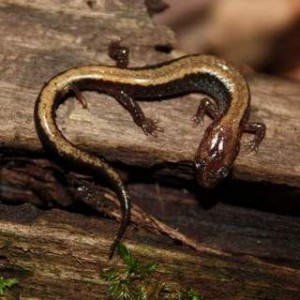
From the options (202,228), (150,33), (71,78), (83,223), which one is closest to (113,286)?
(83,223)

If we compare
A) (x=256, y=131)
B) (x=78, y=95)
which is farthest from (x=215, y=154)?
(x=78, y=95)

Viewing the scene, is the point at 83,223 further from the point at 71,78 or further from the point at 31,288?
the point at 71,78

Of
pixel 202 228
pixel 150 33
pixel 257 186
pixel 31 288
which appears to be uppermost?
pixel 150 33

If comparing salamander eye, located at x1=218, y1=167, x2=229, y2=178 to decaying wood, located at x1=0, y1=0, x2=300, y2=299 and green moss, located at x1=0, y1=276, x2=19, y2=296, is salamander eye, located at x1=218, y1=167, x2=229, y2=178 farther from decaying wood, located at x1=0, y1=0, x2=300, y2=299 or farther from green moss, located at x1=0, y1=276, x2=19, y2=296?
green moss, located at x1=0, y1=276, x2=19, y2=296

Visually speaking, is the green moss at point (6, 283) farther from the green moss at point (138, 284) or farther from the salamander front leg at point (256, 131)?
the salamander front leg at point (256, 131)

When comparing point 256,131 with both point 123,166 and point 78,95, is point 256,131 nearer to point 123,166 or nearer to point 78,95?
point 123,166
